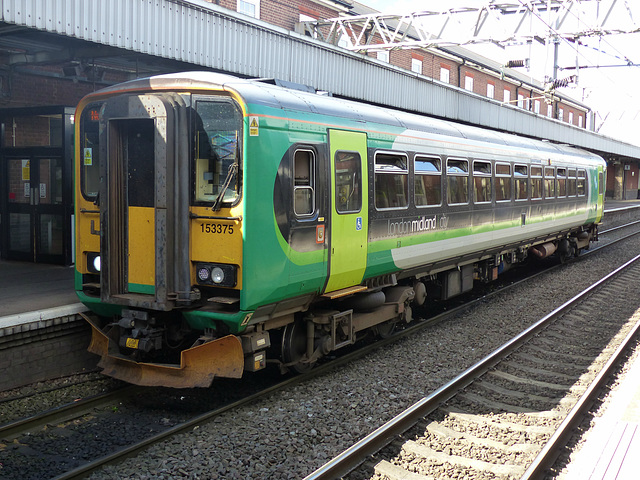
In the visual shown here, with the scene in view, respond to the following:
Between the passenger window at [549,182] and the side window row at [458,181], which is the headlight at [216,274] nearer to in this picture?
the side window row at [458,181]

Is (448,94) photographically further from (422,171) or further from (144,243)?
(144,243)

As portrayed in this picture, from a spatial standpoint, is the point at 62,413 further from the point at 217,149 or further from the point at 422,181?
the point at 422,181

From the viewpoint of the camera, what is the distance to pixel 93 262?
646cm

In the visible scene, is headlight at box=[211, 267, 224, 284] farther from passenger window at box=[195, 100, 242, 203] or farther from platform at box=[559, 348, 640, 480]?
platform at box=[559, 348, 640, 480]

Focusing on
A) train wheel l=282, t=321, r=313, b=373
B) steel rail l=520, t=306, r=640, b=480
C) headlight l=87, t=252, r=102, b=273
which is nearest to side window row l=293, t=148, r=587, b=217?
train wheel l=282, t=321, r=313, b=373

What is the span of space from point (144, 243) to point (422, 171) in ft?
13.4

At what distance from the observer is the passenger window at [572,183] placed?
15.5 m

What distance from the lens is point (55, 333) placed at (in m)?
6.65

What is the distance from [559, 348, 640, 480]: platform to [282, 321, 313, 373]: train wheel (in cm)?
291

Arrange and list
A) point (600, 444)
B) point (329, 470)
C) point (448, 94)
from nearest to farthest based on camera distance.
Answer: point (329, 470) < point (600, 444) < point (448, 94)

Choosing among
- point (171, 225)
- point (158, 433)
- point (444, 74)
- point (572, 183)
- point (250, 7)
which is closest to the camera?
point (158, 433)

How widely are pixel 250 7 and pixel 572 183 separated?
1063 cm

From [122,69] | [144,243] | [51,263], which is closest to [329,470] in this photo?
[144,243]

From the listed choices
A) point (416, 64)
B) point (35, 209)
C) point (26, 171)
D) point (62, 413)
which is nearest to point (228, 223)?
point (62, 413)
